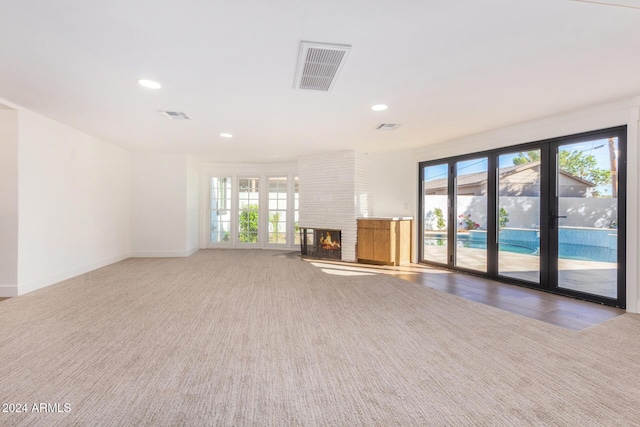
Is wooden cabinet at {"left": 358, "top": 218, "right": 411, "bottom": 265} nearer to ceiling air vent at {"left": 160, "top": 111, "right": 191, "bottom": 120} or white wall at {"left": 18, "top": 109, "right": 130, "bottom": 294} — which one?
ceiling air vent at {"left": 160, "top": 111, "right": 191, "bottom": 120}

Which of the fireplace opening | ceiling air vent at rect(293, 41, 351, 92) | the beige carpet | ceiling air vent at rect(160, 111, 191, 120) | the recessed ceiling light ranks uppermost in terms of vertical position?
ceiling air vent at rect(160, 111, 191, 120)

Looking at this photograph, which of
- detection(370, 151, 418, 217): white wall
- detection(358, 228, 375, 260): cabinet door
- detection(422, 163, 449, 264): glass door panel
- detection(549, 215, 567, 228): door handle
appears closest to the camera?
detection(549, 215, 567, 228): door handle

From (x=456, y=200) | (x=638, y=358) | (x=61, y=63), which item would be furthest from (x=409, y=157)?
(x=61, y=63)

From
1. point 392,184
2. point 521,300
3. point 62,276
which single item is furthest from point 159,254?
point 521,300

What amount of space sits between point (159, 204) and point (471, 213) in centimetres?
681

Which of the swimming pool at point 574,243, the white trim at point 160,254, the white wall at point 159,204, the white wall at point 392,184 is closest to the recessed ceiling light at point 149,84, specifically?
the white wall at point 159,204

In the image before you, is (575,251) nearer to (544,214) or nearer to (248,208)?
(544,214)

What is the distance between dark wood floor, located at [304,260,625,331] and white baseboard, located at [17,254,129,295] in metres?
5.55

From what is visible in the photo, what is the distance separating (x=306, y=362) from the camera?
2.31 m

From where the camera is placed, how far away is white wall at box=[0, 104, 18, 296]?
399cm

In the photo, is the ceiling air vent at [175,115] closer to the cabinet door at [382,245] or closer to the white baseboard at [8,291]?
the white baseboard at [8,291]

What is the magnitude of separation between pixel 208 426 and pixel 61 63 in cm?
319

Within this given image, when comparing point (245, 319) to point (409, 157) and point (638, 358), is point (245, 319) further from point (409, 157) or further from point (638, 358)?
point (409, 157)

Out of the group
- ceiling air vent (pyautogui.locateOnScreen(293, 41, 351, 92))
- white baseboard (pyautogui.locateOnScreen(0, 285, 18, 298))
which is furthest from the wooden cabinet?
white baseboard (pyautogui.locateOnScreen(0, 285, 18, 298))
